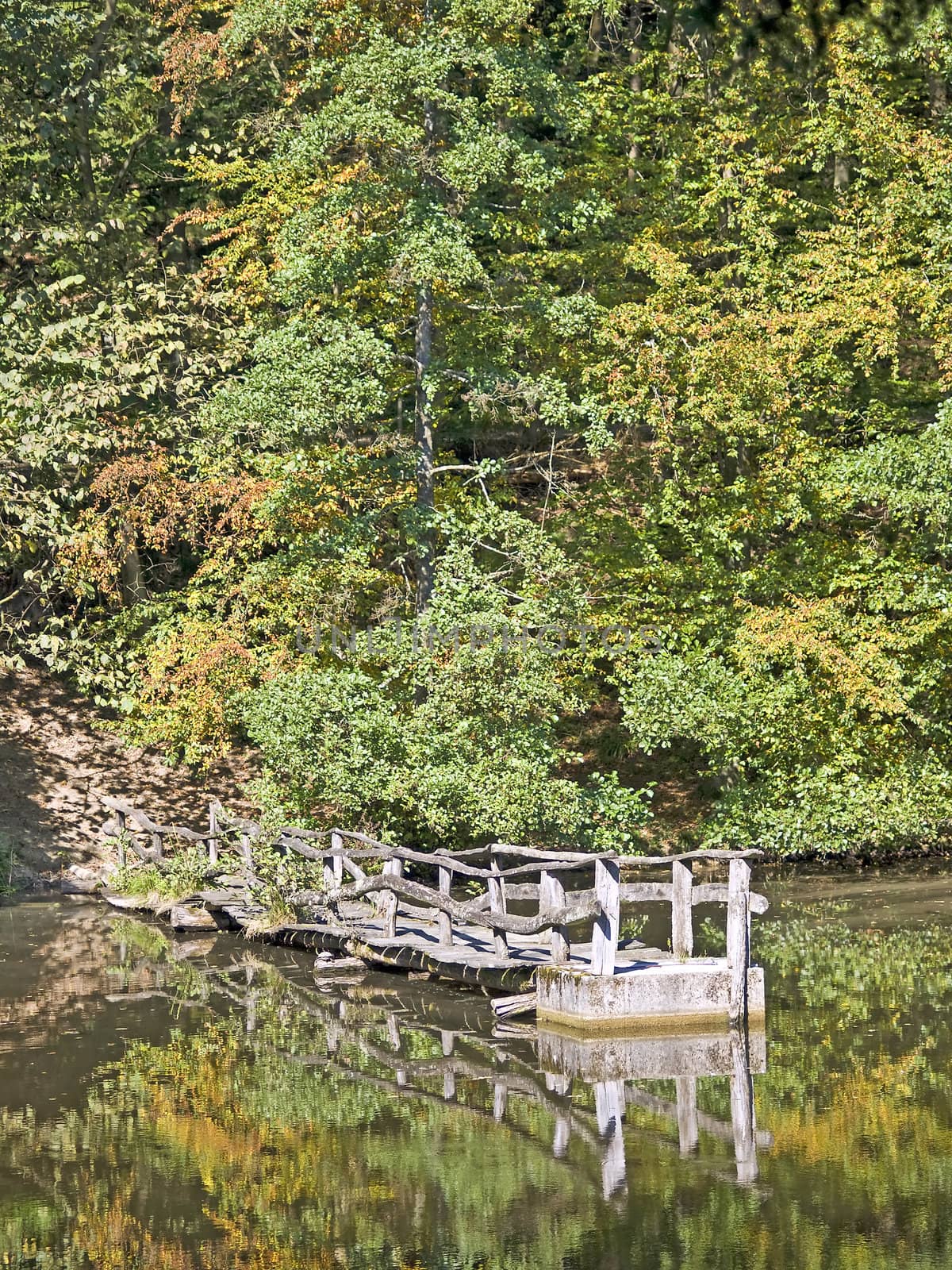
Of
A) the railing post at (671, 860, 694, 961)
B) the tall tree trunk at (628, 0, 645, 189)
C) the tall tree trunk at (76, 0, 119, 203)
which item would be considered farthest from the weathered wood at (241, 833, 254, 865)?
the tall tree trunk at (628, 0, 645, 189)

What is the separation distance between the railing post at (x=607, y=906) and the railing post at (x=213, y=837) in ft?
32.6

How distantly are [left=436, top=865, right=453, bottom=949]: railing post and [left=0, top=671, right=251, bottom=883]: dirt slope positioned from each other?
11.4m

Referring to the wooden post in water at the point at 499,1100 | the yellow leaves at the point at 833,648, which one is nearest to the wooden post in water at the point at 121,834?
the yellow leaves at the point at 833,648

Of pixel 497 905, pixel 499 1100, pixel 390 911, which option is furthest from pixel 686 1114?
pixel 390 911

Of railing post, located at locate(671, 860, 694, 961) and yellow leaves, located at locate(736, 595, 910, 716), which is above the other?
yellow leaves, located at locate(736, 595, 910, 716)

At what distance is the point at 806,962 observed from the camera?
641 inches

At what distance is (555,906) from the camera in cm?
1397

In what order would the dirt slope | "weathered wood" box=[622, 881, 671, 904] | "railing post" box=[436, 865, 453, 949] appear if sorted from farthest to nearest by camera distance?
the dirt slope
"railing post" box=[436, 865, 453, 949]
"weathered wood" box=[622, 881, 671, 904]

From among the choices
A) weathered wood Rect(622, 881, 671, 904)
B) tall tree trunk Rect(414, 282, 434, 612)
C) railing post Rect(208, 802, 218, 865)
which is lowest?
railing post Rect(208, 802, 218, 865)

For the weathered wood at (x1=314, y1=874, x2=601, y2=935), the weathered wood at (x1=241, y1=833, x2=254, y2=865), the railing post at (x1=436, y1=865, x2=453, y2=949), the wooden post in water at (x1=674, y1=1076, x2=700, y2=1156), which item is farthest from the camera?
the weathered wood at (x1=241, y1=833, x2=254, y2=865)

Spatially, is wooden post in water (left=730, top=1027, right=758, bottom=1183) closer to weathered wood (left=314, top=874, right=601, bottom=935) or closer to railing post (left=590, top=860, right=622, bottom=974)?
railing post (left=590, top=860, right=622, bottom=974)

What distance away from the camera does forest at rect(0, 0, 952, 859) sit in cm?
2239

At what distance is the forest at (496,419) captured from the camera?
22.4 metres

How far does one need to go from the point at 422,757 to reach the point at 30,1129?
445 inches
